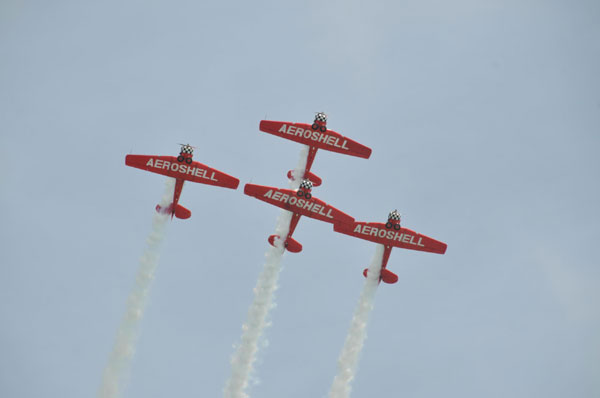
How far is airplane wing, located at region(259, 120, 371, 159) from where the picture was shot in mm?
125875

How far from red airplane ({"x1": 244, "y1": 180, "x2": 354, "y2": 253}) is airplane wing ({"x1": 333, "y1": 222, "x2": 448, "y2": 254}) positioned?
2.40 ft

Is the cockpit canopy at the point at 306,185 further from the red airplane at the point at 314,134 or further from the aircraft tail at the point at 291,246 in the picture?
the red airplane at the point at 314,134

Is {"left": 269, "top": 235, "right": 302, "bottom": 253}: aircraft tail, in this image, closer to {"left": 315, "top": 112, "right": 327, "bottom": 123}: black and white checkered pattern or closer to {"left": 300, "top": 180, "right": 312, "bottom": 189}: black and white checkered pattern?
{"left": 300, "top": 180, "right": 312, "bottom": 189}: black and white checkered pattern

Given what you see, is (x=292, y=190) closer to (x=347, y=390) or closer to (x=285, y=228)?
(x=285, y=228)

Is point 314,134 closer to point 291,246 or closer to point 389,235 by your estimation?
point 291,246

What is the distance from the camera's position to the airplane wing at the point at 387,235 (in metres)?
121

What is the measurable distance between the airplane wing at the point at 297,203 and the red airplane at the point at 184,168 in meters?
1.96

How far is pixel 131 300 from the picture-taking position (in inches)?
4870

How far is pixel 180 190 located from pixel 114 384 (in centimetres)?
Result: 1740

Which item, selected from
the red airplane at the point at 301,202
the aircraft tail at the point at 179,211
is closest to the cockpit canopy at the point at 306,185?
the red airplane at the point at 301,202

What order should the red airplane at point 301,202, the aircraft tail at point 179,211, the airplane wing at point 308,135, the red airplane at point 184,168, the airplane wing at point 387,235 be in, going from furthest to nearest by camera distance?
the airplane wing at point 308,135 → the airplane wing at point 387,235 → the aircraft tail at point 179,211 → the red airplane at point 301,202 → the red airplane at point 184,168

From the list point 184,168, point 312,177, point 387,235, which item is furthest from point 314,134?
point 184,168

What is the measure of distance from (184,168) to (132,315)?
45.6 feet

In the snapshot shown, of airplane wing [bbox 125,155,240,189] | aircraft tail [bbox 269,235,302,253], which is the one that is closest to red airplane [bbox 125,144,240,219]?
airplane wing [bbox 125,155,240,189]
